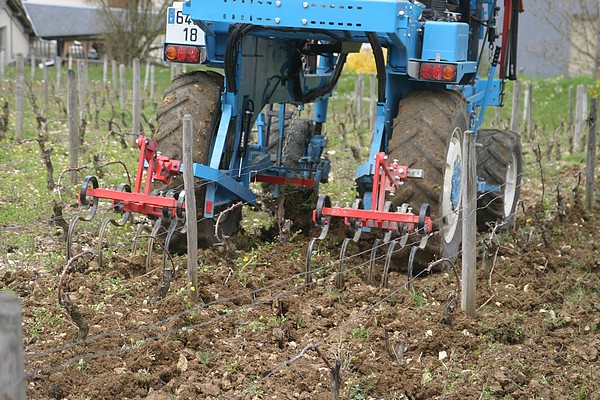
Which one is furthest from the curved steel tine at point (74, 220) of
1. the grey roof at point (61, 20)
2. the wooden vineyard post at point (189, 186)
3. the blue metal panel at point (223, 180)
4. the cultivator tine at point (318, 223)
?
the grey roof at point (61, 20)

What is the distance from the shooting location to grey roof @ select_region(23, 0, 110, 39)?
5331 cm

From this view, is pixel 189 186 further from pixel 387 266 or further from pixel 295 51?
pixel 295 51

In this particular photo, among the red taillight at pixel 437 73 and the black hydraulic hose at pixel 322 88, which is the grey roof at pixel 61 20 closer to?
the black hydraulic hose at pixel 322 88

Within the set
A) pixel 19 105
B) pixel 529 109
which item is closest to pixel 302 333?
pixel 19 105

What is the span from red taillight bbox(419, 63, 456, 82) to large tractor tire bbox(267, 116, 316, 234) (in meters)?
1.70

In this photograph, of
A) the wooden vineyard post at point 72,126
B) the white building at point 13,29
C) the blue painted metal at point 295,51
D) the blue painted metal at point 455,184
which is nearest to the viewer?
the blue painted metal at point 295,51

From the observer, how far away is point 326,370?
18.4 ft

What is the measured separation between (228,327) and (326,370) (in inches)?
34.4

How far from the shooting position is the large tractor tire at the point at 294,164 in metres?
Result: 9.02

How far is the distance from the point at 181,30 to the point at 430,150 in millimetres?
2146

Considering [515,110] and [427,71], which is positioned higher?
[427,71]

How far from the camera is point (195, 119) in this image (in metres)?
7.85

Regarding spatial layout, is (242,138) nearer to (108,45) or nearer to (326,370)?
(326,370)

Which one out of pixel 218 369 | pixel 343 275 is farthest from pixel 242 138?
pixel 218 369
